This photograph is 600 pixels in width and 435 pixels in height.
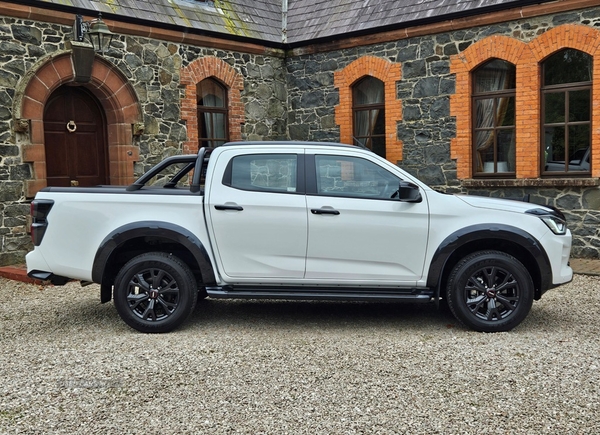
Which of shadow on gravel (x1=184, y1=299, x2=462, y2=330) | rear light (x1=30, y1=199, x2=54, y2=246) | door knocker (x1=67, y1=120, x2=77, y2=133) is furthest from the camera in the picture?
door knocker (x1=67, y1=120, x2=77, y2=133)

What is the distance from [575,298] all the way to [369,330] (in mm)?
2935

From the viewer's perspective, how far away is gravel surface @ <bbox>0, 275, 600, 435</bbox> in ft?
12.6

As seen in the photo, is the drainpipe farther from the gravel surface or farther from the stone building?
the gravel surface

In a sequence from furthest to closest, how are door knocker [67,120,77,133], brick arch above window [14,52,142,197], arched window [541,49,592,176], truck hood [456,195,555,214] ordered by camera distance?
1. door knocker [67,120,77,133]
2. arched window [541,49,592,176]
3. brick arch above window [14,52,142,197]
4. truck hood [456,195,555,214]

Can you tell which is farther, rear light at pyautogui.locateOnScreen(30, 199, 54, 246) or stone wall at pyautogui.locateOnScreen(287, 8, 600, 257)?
stone wall at pyautogui.locateOnScreen(287, 8, 600, 257)

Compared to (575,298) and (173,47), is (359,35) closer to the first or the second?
(173,47)

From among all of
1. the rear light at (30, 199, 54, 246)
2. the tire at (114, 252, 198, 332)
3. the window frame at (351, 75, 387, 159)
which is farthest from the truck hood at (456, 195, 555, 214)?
the window frame at (351, 75, 387, 159)

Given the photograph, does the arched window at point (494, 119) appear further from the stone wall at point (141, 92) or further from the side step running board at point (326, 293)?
the side step running board at point (326, 293)

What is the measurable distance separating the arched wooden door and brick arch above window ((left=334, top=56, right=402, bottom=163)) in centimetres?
471

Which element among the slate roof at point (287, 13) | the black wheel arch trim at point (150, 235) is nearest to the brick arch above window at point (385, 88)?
the slate roof at point (287, 13)

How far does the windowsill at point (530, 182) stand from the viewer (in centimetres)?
980

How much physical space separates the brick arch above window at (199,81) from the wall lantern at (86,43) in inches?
76.3

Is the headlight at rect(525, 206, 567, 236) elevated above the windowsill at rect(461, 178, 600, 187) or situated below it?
below

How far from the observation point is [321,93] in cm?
1309
